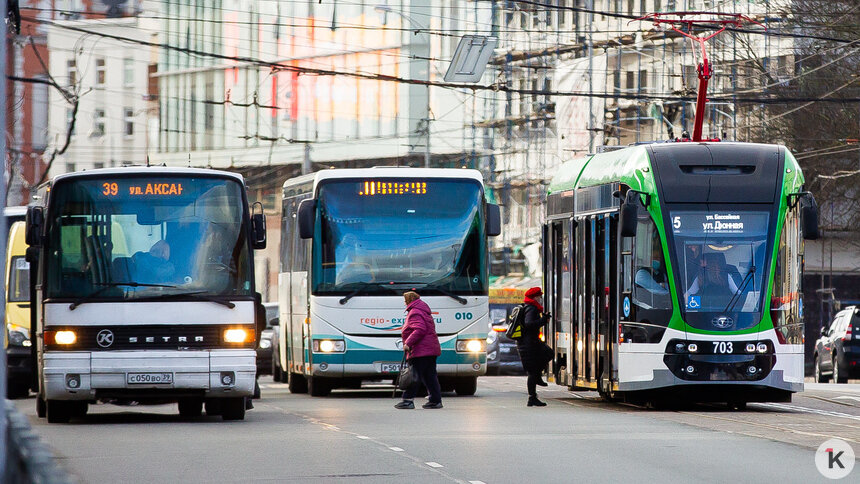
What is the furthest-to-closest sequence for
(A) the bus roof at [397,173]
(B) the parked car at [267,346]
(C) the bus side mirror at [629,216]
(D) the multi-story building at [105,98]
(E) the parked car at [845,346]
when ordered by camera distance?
(D) the multi-story building at [105,98], (B) the parked car at [267,346], (E) the parked car at [845,346], (A) the bus roof at [397,173], (C) the bus side mirror at [629,216]

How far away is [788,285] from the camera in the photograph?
20984 mm

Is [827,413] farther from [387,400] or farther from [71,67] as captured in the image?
[71,67]

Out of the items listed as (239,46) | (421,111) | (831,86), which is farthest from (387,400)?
(239,46)

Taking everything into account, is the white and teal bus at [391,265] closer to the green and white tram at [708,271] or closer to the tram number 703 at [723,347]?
the green and white tram at [708,271]

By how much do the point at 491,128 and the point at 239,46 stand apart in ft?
73.2

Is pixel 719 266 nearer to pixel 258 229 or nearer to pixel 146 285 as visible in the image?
pixel 258 229

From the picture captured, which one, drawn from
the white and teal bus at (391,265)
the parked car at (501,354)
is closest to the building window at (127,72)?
the parked car at (501,354)

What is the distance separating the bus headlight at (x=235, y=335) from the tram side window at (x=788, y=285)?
6.25 metres

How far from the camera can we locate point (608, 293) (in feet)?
71.5

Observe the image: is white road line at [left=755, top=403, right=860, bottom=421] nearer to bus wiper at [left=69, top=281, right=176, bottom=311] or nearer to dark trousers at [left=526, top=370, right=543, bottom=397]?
dark trousers at [left=526, top=370, right=543, bottom=397]

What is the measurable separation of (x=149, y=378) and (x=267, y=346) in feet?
67.9

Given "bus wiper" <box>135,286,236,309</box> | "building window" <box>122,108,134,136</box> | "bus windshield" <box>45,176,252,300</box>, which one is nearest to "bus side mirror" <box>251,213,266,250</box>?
"bus windshield" <box>45,176,252,300</box>

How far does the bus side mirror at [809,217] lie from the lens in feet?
68.6

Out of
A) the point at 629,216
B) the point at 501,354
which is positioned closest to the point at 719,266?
the point at 629,216
